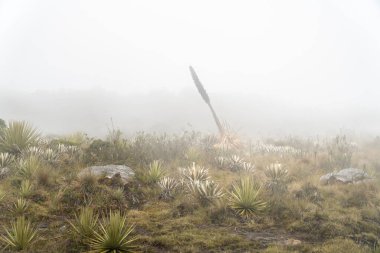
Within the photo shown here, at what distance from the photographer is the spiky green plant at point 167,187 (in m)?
9.98

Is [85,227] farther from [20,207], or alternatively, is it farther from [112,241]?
[20,207]

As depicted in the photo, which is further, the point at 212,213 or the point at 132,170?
the point at 132,170

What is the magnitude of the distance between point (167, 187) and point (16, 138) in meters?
6.40

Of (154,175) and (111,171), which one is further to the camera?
(154,175)

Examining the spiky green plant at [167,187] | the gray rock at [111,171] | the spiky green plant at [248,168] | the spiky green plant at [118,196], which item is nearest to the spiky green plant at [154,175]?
the spiky green plant at [167,187]

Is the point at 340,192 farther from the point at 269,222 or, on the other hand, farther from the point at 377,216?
the point at 269,222

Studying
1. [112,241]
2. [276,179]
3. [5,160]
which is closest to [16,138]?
[5,160]

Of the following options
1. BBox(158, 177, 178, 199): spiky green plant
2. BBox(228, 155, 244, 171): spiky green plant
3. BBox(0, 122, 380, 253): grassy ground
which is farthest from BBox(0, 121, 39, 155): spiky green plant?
BBox(228, 155, 244, 171): spiky green plant

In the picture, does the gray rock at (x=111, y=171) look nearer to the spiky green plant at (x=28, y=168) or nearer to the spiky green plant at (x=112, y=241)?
the spiky green plant at (x=28, y=168)

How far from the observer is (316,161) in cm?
1480

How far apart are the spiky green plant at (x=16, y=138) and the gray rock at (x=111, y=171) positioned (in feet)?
12.0

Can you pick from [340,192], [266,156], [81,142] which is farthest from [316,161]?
[81,142]

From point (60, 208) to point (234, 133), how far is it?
48.9 feet

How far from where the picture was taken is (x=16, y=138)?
12.6 metres
